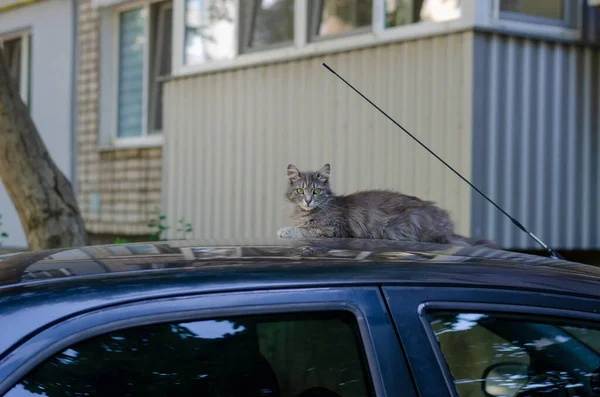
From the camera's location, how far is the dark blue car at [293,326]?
1.91 m

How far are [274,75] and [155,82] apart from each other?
336 centimetres

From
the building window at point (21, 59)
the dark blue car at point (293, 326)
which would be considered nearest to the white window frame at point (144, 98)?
the building window at point (21, 59)

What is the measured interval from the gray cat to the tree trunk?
1961 mm

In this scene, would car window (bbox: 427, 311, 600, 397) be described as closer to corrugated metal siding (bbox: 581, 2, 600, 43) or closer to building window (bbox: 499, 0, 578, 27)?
building window (bbox: 499, 0, 578, 27)

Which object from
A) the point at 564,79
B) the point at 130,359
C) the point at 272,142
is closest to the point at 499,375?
the point at 130,359

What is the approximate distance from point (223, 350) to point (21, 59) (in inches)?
517

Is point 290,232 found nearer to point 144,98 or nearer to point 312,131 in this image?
point 312,131

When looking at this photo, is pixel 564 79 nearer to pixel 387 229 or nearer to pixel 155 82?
pixel 387 229

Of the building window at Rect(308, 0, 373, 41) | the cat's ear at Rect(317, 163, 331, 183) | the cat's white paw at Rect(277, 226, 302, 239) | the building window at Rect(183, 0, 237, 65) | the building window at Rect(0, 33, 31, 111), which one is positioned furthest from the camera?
the building window at Rect(0, 33, 31, 111)

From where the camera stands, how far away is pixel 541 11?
754 centimetres

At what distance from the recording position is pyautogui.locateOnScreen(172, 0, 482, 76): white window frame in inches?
287

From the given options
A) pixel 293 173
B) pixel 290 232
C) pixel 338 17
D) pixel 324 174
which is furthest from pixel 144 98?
pixel 290 232

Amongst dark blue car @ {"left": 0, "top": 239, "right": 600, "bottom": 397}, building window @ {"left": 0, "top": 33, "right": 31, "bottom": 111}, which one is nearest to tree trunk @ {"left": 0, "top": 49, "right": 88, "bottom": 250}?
dark blue car @ {"left": 0, "top": 239, "right": 600, "bottom": 397}

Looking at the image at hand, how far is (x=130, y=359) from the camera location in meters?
1.94
